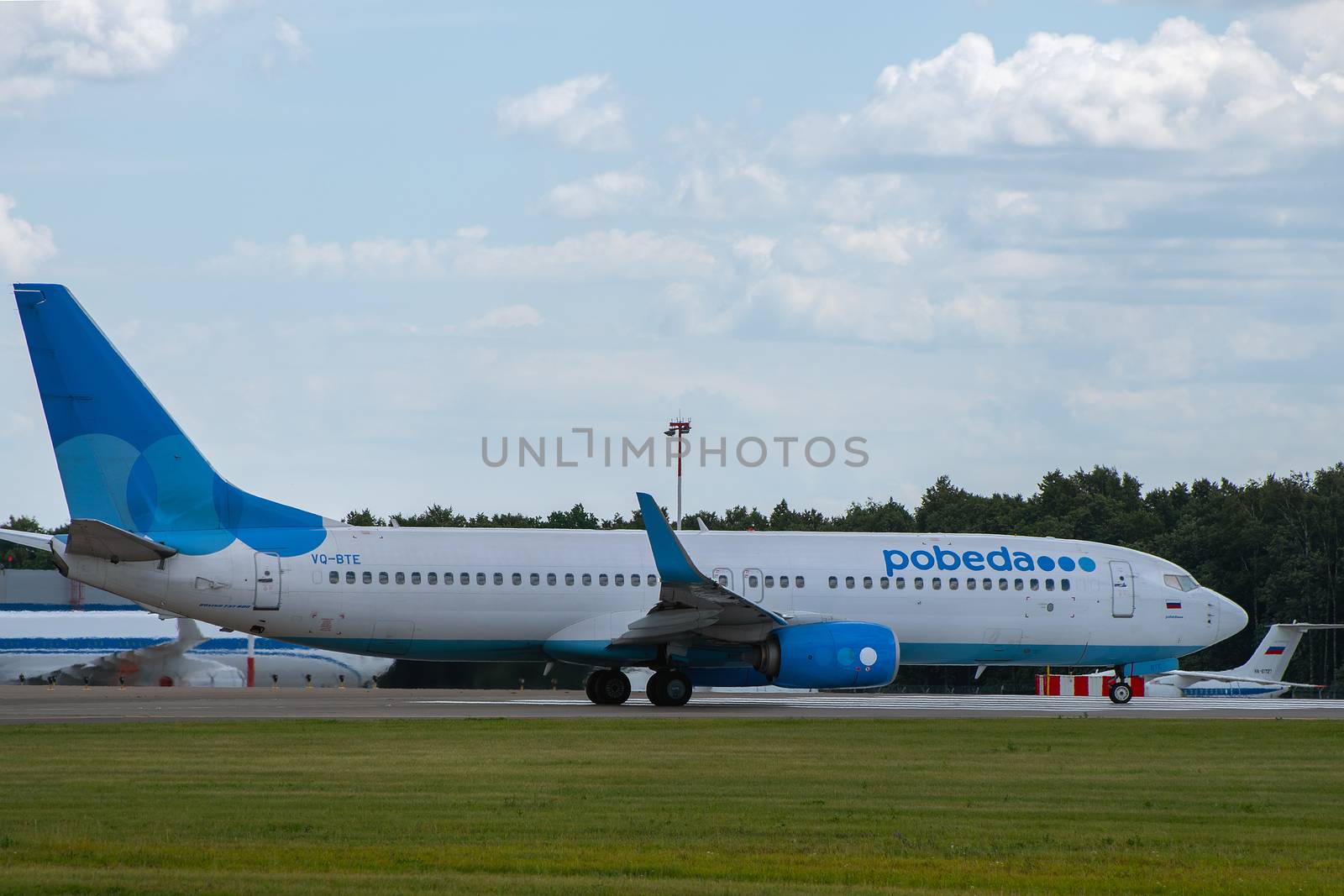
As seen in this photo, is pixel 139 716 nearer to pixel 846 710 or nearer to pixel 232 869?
pixel 846 710

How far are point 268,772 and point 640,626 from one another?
513 inches

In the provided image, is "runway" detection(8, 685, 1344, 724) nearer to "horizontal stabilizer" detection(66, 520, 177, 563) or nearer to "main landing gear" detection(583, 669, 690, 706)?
"main landing gear" detection(583, 669, 690, 706)

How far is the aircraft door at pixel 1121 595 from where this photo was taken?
3375 centimetres

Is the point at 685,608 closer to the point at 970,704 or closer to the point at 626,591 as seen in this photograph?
the point at 626,591

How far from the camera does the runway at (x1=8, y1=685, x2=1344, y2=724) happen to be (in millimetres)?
27250

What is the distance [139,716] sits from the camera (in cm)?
2645

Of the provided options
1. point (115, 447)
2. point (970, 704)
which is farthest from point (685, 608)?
point (115, 447)

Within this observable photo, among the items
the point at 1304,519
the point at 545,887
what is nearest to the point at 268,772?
the point at 545,887

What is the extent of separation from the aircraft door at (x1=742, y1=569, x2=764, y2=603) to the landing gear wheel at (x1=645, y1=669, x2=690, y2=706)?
6.95 ft

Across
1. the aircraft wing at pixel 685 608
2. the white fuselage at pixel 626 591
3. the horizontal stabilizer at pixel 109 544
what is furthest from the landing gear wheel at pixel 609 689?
the horizontal stabilizer at pixel 109 544

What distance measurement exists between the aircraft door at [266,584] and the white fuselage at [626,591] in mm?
30

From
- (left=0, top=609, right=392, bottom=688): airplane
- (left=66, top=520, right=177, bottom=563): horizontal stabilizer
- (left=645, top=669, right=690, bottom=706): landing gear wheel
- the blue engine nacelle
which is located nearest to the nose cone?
the blue engine nacelle

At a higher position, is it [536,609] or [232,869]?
[536,609]

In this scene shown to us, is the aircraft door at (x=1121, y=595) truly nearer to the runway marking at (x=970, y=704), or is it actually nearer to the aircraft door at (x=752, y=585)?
the runway marking at (x=970, y=704)
